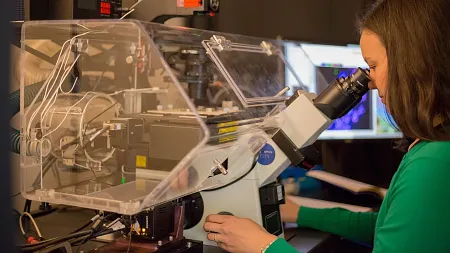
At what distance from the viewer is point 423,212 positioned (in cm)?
106

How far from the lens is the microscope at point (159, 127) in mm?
1132

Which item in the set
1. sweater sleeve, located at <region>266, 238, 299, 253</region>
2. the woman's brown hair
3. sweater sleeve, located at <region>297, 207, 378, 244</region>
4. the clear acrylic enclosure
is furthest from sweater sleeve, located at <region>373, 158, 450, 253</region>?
sweater sleeve, located at <region>297, 207, 378, 244</region>

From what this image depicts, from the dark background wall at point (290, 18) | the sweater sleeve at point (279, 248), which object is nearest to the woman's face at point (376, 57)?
the sweater sleeve at point (279, 248)

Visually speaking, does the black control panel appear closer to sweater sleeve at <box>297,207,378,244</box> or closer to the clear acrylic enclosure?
the clear acrylic enclosure

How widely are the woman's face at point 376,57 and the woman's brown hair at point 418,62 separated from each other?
19mm

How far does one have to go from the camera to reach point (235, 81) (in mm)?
1324

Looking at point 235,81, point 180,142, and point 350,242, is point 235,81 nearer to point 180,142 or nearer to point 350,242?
→ point 180,142

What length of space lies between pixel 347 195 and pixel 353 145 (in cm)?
32

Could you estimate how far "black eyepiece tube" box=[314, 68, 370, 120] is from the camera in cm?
131

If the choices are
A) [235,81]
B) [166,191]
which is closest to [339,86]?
[235,81]

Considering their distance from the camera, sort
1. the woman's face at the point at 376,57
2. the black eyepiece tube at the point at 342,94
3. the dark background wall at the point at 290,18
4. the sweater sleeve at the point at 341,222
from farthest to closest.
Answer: the dark background wall at the point at 290,18
the sweater sleeve at the point at 341,222
the black eyepiece tube at the point at 342,94
the woman's face at the point at 376,57

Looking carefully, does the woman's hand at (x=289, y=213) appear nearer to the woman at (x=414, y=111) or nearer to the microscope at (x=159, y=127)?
the microscope at (x=159, y=127)

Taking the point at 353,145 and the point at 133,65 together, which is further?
the point at 353,145

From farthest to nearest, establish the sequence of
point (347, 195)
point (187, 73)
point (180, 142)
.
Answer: point (347, 195) → point (187, 73) → point (180, 142)
